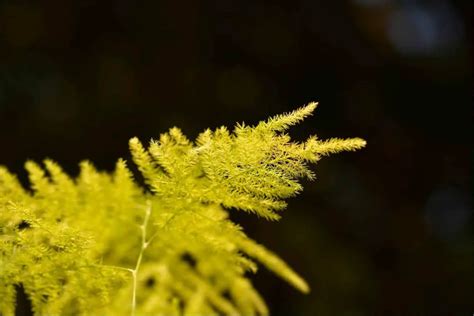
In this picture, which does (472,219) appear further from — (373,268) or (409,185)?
(373,268)

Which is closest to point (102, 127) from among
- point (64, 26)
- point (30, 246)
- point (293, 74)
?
point (64, 26)

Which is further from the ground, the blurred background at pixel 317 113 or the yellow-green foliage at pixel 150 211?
the blurred background at pixel 317 113

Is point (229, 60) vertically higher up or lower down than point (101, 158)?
higher up

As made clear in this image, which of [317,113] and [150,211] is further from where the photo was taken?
[317,113]

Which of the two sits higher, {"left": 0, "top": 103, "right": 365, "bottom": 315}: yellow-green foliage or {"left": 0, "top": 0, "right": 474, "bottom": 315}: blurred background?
{"left": 0, "top": 0, "right": 474, "bottom": 315}: blurred background

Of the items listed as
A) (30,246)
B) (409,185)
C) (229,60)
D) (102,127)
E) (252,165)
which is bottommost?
(30,246)

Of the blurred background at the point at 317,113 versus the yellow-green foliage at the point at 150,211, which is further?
the blurred background at the point at 317,113

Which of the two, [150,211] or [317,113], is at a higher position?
[317,113]

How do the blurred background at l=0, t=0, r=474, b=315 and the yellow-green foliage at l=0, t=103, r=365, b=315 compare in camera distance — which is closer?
the yellow-green foliage at l=0, t=103, r=365, b=315
